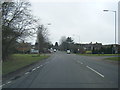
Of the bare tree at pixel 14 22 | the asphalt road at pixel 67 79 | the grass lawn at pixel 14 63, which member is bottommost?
the grass lawn at pixel 14 63

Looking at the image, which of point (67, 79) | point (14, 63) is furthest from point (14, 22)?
point (67, 79)

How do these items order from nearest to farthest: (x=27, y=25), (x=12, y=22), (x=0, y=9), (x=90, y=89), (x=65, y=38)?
(x=90, y=89) → (x=0, y=9) → (x=12, y=22) → (x=27, y=25) → (x=65, y=38)

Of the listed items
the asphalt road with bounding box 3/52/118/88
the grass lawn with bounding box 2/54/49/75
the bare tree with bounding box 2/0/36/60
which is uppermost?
the bare tree with bounding box 2/0/36/60

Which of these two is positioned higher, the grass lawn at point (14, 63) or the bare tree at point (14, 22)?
the bare tree at point (14, 22)

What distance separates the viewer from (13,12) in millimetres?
29359

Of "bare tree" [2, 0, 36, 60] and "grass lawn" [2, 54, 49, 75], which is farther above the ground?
"bare tree" [2, 0, 36, 60]

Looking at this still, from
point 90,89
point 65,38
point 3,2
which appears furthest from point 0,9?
point 65,38

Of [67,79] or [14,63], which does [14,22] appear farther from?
[67,79]

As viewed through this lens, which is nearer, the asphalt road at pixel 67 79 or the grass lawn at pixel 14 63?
the asphalt road at pixel 67 79

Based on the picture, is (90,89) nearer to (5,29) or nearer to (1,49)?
(5,29)

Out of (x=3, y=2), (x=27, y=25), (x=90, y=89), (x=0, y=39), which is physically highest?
(x=3, y=2)

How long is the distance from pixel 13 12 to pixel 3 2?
2.35 m

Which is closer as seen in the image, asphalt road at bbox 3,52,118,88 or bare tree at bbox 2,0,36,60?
asphalt road at bbox 3,52,118,88

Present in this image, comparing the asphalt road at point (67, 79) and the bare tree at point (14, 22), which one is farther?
the bare tree at point (14, 22)
